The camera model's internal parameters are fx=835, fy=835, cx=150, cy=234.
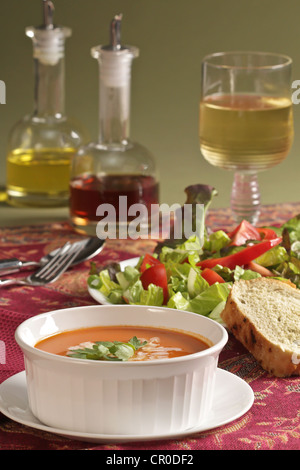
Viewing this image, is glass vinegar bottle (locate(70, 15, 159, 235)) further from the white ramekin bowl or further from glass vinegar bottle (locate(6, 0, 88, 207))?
the white ramekin bowl

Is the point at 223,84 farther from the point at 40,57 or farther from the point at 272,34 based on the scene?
the point at 272,34

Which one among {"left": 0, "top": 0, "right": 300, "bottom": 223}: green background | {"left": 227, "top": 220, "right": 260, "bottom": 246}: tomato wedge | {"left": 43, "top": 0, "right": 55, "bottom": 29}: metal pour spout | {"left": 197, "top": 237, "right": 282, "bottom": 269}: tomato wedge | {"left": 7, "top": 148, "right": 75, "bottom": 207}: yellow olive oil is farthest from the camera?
{"left": 0, "top": 0, "right": 300, "bottom": 223}: green background

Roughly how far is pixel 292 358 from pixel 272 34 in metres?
2.52

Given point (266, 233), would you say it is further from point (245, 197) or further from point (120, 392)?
point (120, 392)

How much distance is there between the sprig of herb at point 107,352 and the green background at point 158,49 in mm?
2242

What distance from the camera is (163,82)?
3559 millimetres

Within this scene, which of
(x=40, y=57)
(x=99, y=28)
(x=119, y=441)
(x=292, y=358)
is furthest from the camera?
(x=99, y=28)

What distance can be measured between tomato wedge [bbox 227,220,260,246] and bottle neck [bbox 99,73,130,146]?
571mm

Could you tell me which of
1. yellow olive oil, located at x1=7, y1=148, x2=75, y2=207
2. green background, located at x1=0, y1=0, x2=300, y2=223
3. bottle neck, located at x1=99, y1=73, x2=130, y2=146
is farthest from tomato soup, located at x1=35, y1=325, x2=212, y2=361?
green background, located at x1=0, y1=0, x2=300, y2=223

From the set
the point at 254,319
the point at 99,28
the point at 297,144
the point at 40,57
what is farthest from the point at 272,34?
the point at 254,319

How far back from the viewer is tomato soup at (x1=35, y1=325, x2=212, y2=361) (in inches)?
43.8

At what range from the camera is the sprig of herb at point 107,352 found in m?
1.05

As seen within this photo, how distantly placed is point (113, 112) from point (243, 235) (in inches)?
24.6

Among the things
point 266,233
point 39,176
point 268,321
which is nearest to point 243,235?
point 266,233
